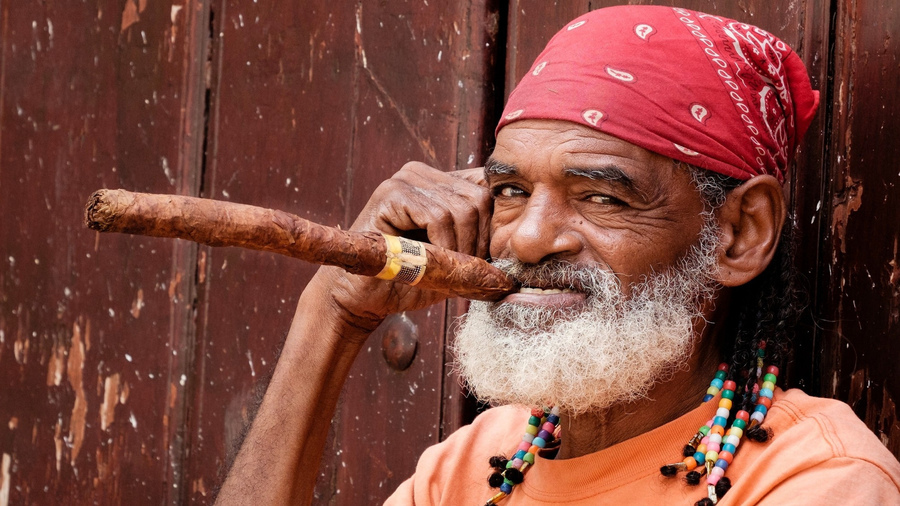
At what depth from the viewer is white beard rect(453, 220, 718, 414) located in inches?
72.4

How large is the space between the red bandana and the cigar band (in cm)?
44

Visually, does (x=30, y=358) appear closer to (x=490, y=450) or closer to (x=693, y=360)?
(x=490, y=450)

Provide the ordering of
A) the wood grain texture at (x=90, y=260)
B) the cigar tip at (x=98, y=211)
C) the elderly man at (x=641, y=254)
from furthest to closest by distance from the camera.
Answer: the wood grain texture at (x=90, y=260) → the elderly man at (x=641, y=254) → the cigar tip at (x=98, y=211)

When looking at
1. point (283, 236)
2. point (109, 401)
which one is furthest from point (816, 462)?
point (109, 401)

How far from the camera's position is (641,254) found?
6.18 feet

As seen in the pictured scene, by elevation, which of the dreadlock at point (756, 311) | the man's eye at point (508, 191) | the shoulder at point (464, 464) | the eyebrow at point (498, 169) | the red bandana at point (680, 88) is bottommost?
the shoulder at point (464, 464)

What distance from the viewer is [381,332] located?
8.77 feet

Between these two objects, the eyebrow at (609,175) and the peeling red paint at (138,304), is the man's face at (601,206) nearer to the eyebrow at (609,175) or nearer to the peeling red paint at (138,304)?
the eyebrow at (609,175)

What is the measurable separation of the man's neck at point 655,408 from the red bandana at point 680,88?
370 mm

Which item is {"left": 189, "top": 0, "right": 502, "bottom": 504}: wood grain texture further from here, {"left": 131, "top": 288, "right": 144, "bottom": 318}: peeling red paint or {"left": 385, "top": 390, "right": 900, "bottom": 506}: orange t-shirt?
{"left": 385, "top": 390, "right": 900, "bottom": 506}: orange t-shirt

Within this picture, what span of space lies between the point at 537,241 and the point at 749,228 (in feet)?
1.41

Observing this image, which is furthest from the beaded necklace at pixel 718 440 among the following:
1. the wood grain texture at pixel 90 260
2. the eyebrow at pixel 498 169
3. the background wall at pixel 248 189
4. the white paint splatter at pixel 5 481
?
the white paint splatter at pixel 5 481

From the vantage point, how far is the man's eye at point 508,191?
6.56ft

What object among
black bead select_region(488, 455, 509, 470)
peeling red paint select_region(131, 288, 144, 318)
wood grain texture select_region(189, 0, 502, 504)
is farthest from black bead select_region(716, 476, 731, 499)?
peeling red paint select_region(131, 288, 144, 318)
